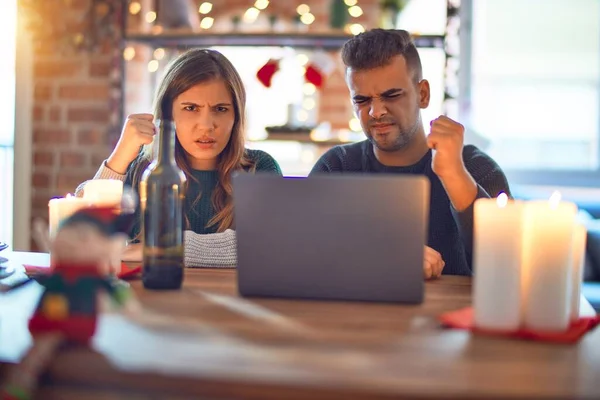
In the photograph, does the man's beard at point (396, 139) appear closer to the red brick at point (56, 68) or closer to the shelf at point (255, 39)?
the shelf at point (255, 39)

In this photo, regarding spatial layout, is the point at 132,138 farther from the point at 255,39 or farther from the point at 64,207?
the point at 255,39

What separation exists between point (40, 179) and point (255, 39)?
120cm

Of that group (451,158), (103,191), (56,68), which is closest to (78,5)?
(56,68)

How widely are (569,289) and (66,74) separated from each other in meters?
A: 2.89

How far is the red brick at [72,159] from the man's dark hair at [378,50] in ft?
5.72

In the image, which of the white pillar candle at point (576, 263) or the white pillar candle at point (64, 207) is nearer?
the white pillar candle at point (576, 263)

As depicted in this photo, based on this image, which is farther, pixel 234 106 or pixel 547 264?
pixel 234 106

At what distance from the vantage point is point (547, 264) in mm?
999

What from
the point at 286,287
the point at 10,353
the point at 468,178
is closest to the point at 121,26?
the point at 468,178

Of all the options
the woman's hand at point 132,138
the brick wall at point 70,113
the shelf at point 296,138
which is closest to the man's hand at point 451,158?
the woman's hand at point 132,138

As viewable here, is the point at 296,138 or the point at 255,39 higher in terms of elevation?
the point at 255,39

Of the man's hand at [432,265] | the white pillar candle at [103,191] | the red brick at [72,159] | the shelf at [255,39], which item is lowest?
the man's hand at [432,265]

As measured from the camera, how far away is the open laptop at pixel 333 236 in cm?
110

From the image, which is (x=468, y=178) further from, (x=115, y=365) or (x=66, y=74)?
(x=66, y=74)
